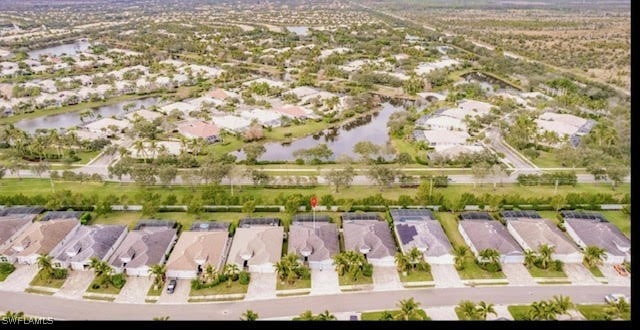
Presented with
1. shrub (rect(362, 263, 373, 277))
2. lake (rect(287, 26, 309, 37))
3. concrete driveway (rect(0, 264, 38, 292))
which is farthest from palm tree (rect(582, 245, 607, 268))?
lake (rect(287, 26, 309, 37))

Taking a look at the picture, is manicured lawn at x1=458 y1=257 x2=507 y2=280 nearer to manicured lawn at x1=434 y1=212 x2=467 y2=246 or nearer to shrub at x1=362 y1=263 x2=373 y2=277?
manicured lawn at x1=434 y1=212 x2=467 y2=246

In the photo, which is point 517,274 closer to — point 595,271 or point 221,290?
point 595,271

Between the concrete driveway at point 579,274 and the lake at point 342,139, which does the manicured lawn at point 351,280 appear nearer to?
the concrete driveway at point 579,274

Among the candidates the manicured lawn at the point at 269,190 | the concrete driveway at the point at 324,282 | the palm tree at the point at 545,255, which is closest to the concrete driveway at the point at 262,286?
the concrete driveway at the point at 324,282

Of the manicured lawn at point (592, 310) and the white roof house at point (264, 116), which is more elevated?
the white roof house at point (264, 116)

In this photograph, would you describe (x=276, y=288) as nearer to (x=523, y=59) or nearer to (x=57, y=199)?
(x=57, y=199)
